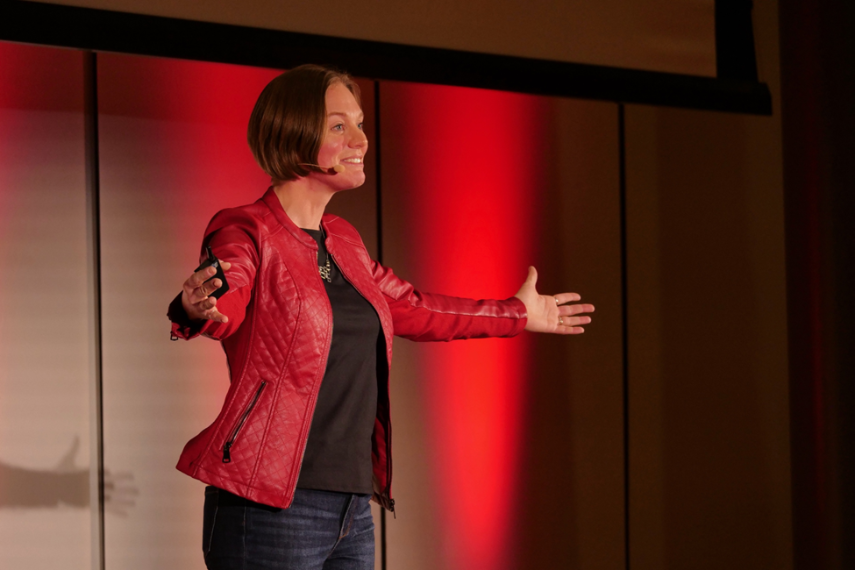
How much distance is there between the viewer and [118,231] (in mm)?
2818

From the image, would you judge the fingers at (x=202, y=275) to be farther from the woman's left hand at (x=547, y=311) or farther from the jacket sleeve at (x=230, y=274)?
the woman's left hand at (x=547, y=311)

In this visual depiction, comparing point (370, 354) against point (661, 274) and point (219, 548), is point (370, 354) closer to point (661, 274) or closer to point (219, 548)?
point (219, 548)

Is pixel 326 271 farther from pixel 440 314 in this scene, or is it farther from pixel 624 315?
pixel 624 315

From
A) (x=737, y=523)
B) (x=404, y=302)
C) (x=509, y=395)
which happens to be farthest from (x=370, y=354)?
(x=737, y=523)

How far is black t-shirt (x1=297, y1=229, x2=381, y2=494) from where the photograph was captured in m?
1.63

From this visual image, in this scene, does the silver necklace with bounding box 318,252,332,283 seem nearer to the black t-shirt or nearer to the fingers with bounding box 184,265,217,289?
the black t-shirt

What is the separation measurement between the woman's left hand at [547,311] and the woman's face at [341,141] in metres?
0.61

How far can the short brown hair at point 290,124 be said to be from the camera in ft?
5.72

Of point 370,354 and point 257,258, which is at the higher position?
point 257,258

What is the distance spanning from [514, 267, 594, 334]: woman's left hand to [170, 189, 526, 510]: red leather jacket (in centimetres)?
52

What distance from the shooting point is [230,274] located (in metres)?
1.54

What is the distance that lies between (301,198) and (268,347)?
0.36 meters

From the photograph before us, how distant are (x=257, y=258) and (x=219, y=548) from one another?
57cm

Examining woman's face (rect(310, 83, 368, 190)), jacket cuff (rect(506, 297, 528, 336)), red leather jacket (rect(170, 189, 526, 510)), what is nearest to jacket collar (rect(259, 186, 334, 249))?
red leather jacket (rect(170, 189, 526, 510))
